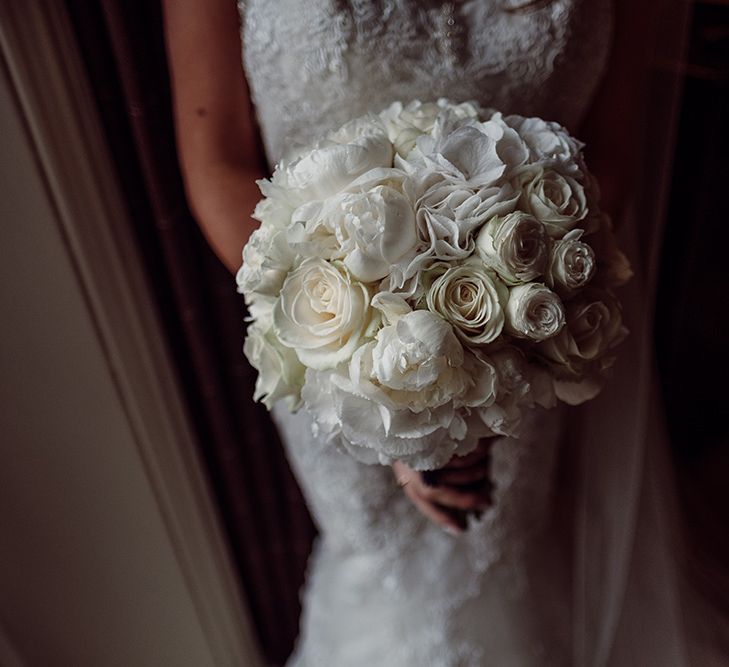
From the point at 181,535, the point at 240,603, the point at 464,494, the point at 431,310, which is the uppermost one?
the point at 431,310

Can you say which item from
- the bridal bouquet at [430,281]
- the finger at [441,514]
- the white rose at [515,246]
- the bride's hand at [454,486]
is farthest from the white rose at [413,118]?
the finger at [441,514]

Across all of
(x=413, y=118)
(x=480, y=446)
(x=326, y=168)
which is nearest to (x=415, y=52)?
(x=413, y=118)

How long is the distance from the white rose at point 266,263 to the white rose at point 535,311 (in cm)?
19

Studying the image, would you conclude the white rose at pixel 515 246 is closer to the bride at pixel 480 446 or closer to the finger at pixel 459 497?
the bride at pixel 480 446

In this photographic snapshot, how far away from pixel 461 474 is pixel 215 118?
1.65 feet

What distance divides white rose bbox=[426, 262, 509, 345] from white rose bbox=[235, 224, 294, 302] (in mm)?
125

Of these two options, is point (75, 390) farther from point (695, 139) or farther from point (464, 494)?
point (695, 139)

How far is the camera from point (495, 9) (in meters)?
0.64

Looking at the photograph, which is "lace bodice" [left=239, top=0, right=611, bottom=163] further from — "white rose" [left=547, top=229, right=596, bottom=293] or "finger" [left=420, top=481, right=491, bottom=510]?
"finger" [left=420, top=481, right=491, bottom=510]

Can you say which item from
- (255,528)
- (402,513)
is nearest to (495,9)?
(402,513)

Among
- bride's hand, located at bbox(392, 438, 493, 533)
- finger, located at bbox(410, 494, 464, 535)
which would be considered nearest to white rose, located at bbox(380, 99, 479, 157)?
bride's hand, located at bbox(392, 438, 493, 533)

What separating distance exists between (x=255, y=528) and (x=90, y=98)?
32.2 inches

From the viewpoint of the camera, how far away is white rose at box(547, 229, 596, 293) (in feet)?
1.65

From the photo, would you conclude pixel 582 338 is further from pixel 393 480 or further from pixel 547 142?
pixel 393 480
